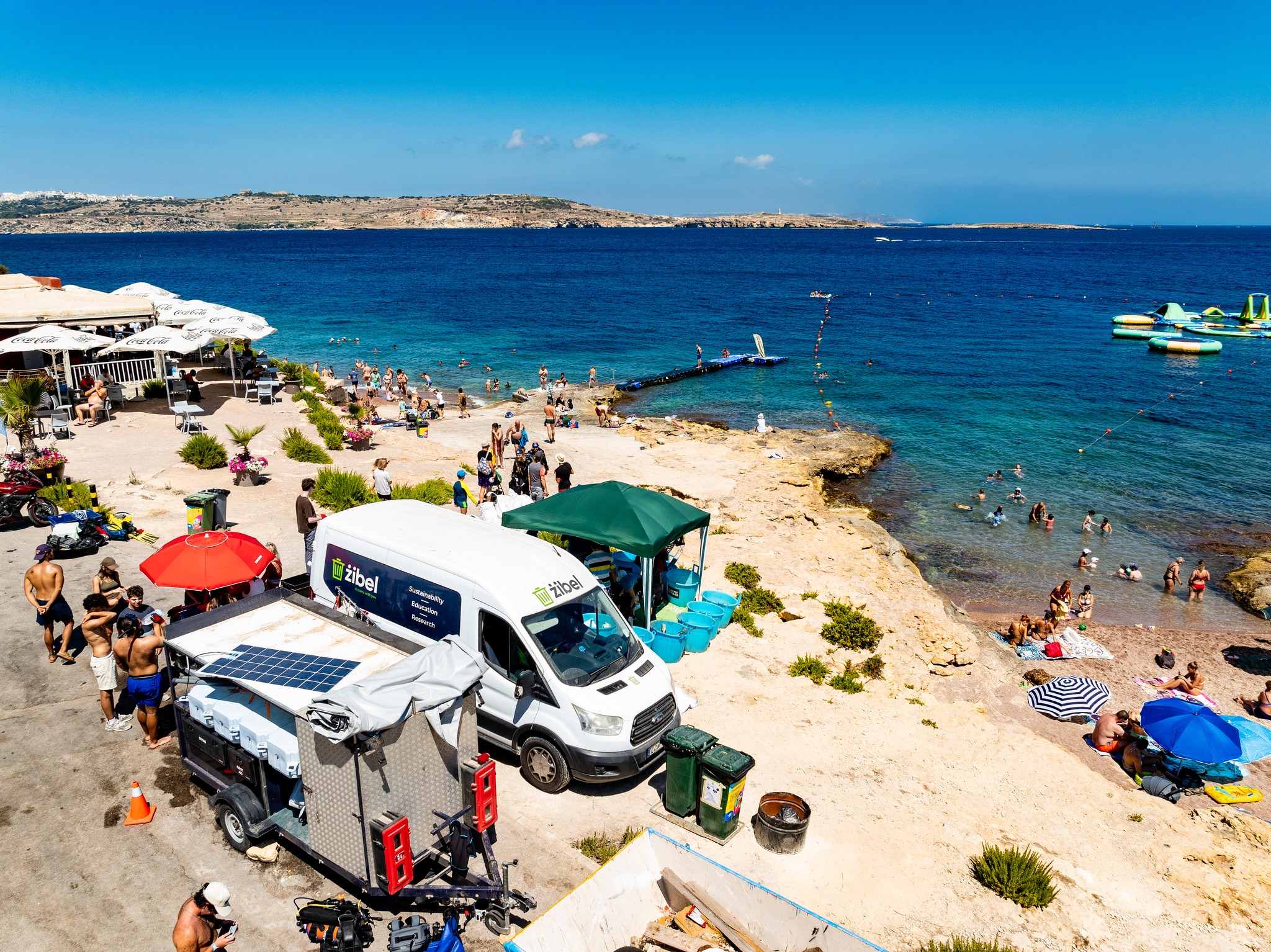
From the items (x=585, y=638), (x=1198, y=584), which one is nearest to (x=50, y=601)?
(x=585, y=638)

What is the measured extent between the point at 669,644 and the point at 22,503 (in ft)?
43.2

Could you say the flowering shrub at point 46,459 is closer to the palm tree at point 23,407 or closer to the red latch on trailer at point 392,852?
the palm tree at point 23,407

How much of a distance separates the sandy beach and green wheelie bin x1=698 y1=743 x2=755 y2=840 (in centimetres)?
25

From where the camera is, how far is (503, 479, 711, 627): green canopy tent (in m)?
12.3

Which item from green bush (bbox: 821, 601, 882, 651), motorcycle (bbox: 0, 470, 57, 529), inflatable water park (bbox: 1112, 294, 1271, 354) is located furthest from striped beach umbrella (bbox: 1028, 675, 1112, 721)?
inflatable water park (bbox: 1112, 294, 1271, 354)

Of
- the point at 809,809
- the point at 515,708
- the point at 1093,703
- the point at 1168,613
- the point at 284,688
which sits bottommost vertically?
the point at 1168,613

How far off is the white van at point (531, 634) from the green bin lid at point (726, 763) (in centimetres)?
84

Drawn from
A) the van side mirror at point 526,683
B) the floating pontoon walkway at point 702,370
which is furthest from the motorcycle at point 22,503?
the floating pontoon walkway at point 702,370

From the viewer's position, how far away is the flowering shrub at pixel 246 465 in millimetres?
18375

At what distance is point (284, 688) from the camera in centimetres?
705

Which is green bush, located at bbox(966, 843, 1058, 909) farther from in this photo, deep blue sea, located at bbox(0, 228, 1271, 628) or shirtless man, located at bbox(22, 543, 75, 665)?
deep blue sea, located at bbox(0, 228, 1271, 628)

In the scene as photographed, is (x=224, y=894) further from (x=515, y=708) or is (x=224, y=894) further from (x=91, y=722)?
(x=91, y=722)

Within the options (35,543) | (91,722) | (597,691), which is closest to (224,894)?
(597,691)

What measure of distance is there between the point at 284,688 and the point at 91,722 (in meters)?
4.33
